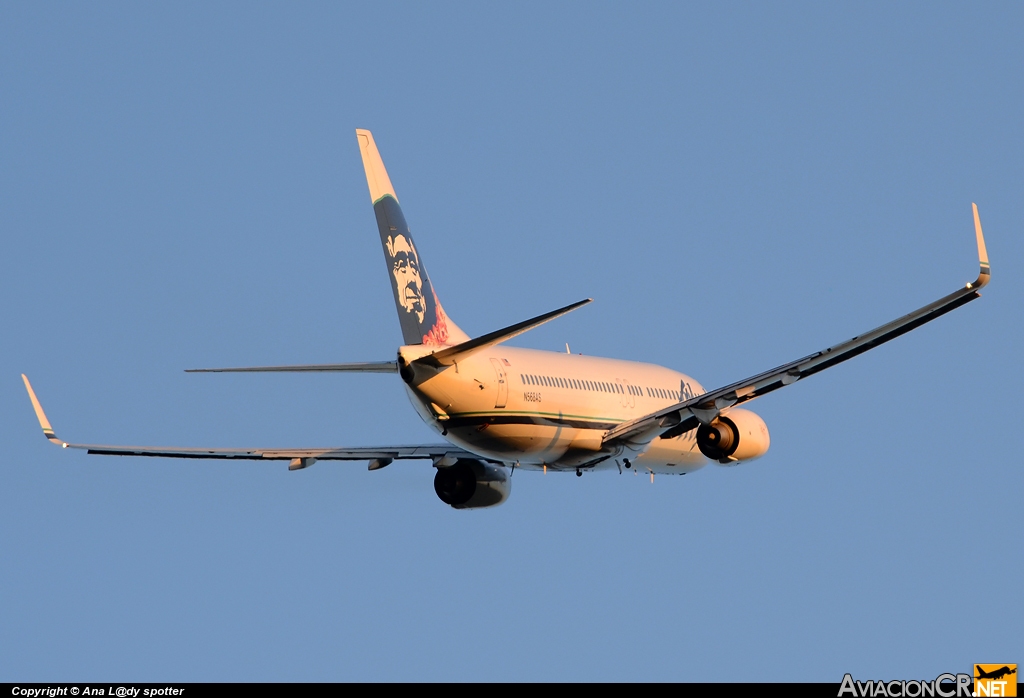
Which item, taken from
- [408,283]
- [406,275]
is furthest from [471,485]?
[406,275]

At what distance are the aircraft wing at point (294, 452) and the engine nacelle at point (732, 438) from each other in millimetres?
6465

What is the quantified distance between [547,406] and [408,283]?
5.36 m

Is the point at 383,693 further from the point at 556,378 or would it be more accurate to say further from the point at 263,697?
the point at 556,378

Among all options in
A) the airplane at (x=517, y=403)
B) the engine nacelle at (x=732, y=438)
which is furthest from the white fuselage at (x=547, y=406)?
the engine nacelle at (x=732, y=438)

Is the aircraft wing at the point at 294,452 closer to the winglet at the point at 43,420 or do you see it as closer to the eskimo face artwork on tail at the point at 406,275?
the winglet at the point at 43,420

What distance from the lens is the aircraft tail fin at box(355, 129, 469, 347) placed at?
40312 millimetres

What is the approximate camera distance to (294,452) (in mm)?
45125

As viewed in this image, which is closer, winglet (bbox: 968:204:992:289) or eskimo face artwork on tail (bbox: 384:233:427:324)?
winglet (bbox: 968:204:992:289)

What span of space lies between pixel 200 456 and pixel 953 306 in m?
19.4

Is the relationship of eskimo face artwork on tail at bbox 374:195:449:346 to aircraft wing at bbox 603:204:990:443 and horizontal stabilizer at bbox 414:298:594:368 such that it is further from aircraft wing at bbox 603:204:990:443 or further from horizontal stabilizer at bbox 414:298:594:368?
aircraft wing at bbox 603:204:990:443

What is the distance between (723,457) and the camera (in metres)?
46.1

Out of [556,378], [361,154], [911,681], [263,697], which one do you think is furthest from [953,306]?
[263,697]

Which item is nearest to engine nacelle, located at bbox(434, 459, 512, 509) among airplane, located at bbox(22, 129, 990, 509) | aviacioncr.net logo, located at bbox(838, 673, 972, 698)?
airplane, located at bbox(22, 129, 990, 509)

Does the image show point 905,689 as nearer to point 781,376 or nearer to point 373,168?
point 781,376
